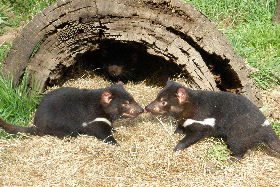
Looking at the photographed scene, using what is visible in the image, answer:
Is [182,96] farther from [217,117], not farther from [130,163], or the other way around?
[130,163]

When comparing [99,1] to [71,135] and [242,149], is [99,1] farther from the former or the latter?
[242,149]

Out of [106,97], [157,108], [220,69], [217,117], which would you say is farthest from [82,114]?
[220,69]

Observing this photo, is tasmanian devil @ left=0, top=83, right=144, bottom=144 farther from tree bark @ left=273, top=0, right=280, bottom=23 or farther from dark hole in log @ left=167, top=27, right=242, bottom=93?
tree bark @ left=273, top=0, right=280, bottom=23

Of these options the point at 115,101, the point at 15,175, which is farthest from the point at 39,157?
the point at 115,101

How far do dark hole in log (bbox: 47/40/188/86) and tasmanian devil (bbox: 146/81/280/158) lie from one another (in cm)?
137

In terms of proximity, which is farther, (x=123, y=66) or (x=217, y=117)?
(x=123, y=66)

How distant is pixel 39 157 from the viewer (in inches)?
148

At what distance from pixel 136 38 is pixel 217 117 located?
1.30 m

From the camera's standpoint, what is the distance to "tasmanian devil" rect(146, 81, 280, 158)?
3.92 m

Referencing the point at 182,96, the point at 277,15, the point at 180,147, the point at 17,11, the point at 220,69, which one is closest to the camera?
the point at 180,147

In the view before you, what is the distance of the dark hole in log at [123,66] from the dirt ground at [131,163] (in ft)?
4.93

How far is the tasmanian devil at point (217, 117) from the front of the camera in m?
3.92

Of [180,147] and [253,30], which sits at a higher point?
[253,30]

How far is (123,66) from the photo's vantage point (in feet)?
18.7
